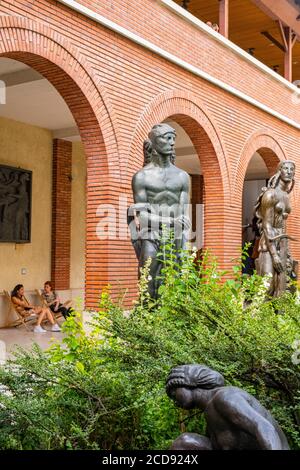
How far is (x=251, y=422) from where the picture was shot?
7.77 ft

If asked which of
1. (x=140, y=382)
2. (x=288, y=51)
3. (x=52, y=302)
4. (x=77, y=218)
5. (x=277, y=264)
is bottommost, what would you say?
(x=52, y=302)

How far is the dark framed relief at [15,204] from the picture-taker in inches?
509

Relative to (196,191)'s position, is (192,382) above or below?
below

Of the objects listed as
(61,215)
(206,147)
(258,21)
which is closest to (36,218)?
(61,215)

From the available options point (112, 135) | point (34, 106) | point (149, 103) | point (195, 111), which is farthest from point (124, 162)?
point (34, 106)

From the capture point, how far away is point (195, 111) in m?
11.2

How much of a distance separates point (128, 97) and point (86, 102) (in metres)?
1.05

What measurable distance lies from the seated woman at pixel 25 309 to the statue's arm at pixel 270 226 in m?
5.54

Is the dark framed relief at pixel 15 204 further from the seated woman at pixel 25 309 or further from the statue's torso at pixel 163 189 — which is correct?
the statue's torso at pixel 163 189

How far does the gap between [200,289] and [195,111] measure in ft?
24.2

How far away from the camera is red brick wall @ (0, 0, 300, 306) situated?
8.05 m

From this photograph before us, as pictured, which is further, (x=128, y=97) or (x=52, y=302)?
(x=52, y=302)

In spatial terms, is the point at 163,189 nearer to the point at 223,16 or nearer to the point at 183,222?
the point at 183,222

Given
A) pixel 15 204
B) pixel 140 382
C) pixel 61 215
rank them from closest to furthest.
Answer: pixel 140 382 → pixel 15 204 → pixel 61 215
